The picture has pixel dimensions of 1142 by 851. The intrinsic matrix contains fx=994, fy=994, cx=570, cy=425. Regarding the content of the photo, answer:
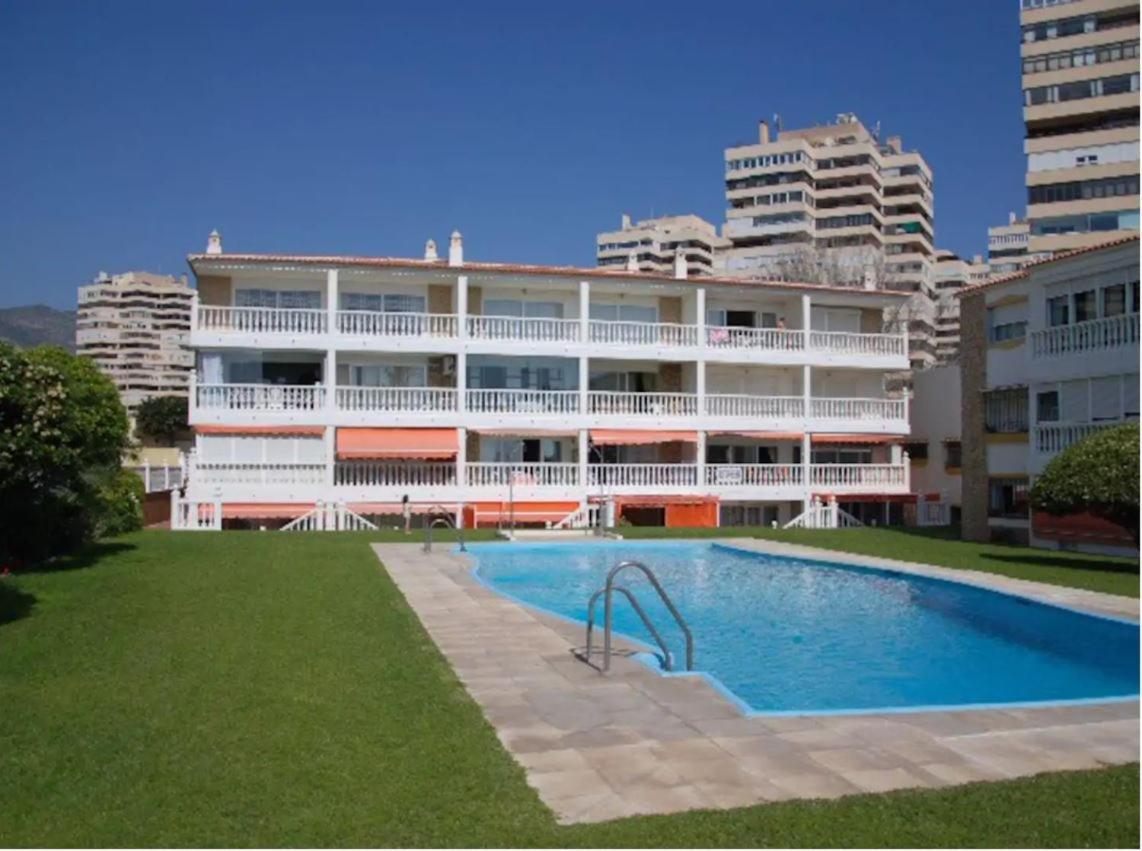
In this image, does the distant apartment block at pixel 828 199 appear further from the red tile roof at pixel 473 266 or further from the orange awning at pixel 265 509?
the orange awning at pixel 265 509

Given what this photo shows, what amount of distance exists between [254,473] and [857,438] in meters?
20.9

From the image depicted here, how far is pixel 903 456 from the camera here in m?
37.1

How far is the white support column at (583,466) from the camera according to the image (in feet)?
105

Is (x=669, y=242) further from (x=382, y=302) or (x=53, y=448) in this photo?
(x=53, y=448)

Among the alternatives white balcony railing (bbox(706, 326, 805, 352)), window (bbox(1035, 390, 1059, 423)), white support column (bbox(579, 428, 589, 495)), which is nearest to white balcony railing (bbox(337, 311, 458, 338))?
white support column (bbox(579, 428, 589, 495))

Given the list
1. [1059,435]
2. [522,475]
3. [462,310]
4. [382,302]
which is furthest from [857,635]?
[382,302]

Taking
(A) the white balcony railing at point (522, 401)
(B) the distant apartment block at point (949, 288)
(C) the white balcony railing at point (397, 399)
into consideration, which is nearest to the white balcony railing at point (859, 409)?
(A) the white balcony railing at point (522, 401)

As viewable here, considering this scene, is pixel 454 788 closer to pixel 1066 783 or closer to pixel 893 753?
pixel 893 753

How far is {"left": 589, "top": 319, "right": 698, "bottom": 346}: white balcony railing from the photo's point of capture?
112ft

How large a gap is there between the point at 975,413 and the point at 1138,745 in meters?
22.4

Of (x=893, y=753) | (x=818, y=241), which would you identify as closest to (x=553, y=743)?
(x=893, y=753)

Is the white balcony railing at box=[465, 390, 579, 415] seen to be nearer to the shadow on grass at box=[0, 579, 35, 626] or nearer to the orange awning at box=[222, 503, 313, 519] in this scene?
the orange awning at box=[222, 503, 313, 519]

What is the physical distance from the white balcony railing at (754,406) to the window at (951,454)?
22.6 ft

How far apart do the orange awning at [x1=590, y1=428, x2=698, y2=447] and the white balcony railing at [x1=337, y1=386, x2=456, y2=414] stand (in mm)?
4934
